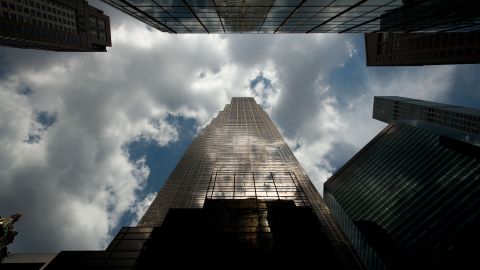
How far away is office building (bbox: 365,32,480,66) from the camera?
121188mm

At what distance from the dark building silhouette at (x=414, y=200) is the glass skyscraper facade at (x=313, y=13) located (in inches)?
2334

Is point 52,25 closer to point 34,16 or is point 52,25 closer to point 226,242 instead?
point 34,16

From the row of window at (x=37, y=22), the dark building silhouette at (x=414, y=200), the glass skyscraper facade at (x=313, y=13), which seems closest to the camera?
the glass skyscraper facade at (x=313, y=13)

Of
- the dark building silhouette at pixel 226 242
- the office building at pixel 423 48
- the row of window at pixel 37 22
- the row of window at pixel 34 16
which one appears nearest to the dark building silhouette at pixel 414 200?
the office building at pixel 423 48

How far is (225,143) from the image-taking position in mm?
162375

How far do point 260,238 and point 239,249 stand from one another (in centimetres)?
300

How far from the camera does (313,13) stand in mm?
24672

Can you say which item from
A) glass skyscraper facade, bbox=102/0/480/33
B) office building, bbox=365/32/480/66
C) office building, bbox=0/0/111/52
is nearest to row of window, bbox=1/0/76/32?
office building, bbox=0/0/111/52

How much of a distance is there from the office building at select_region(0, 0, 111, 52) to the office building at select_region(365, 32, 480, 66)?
147 m

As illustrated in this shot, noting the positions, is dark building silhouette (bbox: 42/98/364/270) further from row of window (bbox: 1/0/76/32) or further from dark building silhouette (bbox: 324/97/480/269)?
row of window (bbox: 1/0/76/32)

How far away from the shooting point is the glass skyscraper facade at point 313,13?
2156 cm

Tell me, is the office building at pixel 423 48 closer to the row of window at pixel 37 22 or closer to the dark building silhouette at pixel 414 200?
the dark building silhouette at pixel 414 200

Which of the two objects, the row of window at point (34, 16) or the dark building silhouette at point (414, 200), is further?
the row of window at point (34, 16)

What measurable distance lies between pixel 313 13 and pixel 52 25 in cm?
11029
